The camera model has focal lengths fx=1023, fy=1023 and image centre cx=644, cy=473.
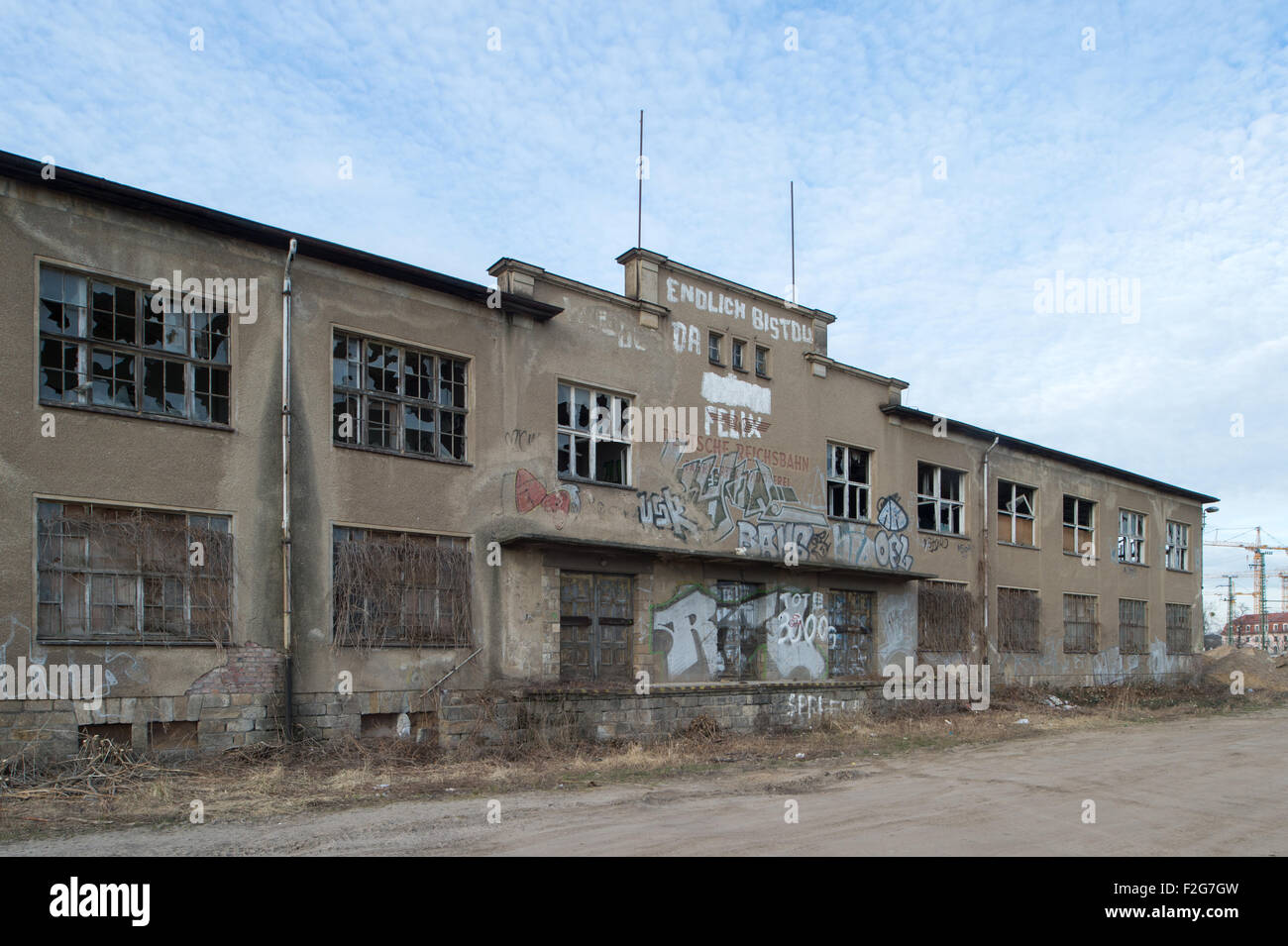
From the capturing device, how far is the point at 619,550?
686 inches

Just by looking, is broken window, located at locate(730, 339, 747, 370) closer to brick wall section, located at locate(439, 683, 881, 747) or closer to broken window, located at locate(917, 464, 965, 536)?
brick wall section, located at locate(439, 683, 881, 747)

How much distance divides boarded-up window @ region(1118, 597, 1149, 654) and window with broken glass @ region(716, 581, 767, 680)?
15967 mm

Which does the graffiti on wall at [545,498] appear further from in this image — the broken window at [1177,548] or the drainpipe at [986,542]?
the broken window at [1177,548]

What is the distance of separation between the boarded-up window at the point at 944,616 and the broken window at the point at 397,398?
1282 centimetres

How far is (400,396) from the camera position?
51.2 feet

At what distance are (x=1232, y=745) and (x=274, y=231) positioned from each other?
17.2m

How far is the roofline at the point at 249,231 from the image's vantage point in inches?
492

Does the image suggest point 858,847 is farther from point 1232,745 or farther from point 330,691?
point 1232,745

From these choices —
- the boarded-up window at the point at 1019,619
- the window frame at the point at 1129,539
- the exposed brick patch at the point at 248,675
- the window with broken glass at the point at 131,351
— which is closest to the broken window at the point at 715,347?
the window with broken glass at the point at 131,351

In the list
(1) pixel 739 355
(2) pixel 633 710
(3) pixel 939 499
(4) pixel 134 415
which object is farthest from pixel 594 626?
(3) pixel 939 499
